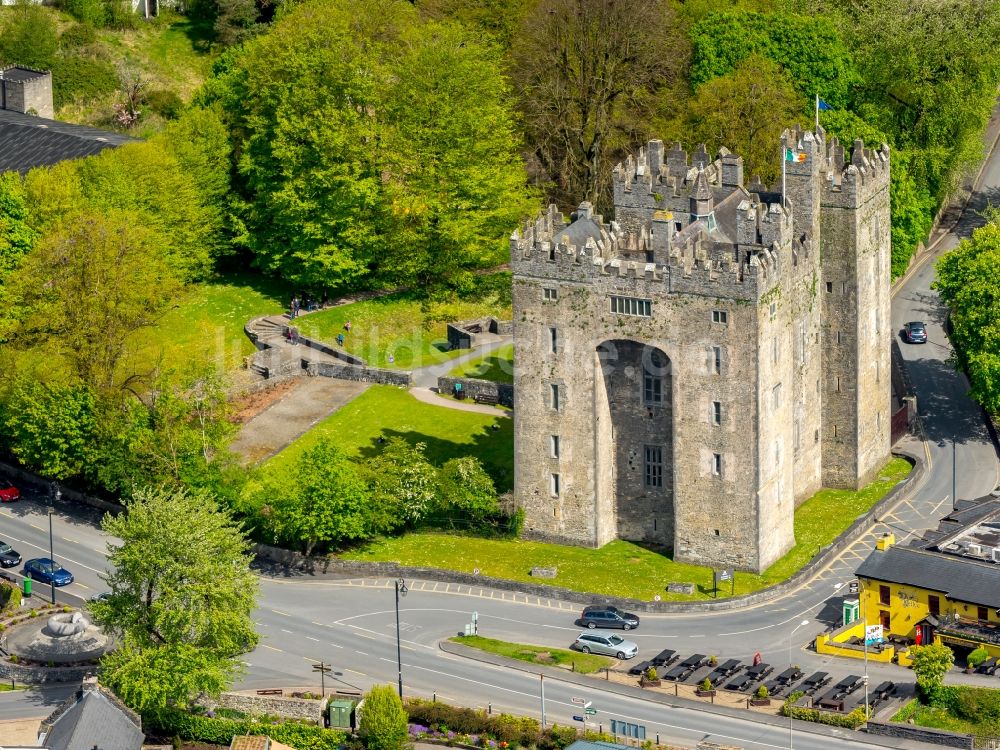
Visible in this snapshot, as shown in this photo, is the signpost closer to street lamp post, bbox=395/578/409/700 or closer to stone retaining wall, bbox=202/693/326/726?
stone retaining wall, bbox=202/693/326/726

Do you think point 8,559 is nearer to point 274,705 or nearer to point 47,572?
point 47,572

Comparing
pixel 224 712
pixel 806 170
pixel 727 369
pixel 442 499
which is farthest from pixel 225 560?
pixel 806 170

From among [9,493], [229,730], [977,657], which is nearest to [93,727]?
[229,730]

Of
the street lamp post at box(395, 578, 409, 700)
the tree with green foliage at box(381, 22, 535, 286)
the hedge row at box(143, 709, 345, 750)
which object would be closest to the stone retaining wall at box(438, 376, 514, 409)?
the tree with green foliage at box(381, 22, 535, 286)

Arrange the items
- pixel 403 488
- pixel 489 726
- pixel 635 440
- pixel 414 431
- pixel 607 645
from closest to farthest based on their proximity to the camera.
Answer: pixel 489 726 → pixel 607 645 → pixel 635 440 → pixel 403 488 → pixel 414 431

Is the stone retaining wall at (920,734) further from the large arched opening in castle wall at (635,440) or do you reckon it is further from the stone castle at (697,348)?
the large arched opening in castle wall at (635,440)

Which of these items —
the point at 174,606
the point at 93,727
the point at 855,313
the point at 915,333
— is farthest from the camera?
the point at 915,333

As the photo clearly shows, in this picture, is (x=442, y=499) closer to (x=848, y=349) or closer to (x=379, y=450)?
(x=379, y=450)
